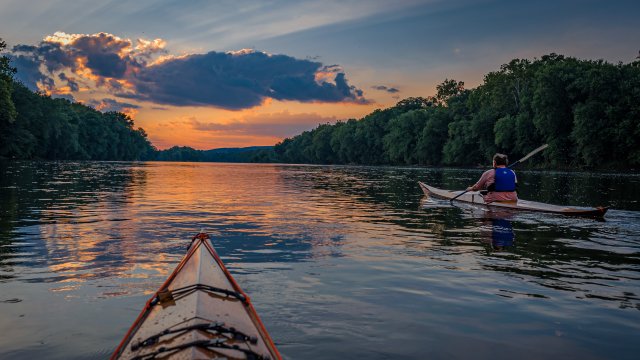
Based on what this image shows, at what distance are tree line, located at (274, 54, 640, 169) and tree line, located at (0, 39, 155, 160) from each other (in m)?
74.3

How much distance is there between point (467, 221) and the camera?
16.9m

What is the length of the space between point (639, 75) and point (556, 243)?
215ft

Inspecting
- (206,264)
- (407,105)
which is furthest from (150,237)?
(407,105)

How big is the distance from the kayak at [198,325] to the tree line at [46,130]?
71982 millimetres

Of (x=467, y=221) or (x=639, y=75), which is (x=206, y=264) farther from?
(x=639, y=75)

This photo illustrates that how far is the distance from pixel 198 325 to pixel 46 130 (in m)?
103

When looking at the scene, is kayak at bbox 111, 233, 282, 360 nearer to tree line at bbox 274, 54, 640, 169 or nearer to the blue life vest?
the blue life vest

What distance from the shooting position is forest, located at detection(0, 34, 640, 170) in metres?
65.6

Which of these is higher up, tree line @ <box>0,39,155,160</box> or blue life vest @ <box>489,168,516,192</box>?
tree line @ <box>0,39,155,160</box>

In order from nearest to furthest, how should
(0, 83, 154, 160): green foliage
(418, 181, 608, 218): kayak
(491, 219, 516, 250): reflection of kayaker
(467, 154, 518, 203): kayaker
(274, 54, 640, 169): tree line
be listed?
(491, 219, 516, 250): reflection of kayaker
(418, 181, 608, 218): kayak
(467, 154, 518, 203): kayaker
(274, 54, 640, 169): tree line
(0, 83, 154, 160): green foliage

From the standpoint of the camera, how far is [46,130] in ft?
309

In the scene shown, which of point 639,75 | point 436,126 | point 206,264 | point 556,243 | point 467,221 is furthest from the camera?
point 436,126

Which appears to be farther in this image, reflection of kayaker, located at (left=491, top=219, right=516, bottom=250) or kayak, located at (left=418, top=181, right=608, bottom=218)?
kayak, located at (left=418, top=181, right=608, bottom=218)

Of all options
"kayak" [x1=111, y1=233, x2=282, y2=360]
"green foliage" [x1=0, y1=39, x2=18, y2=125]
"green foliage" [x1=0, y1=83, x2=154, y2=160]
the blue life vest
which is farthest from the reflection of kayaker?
"green foliage" [x1=0, y1=83, x2=154, y2=160]
